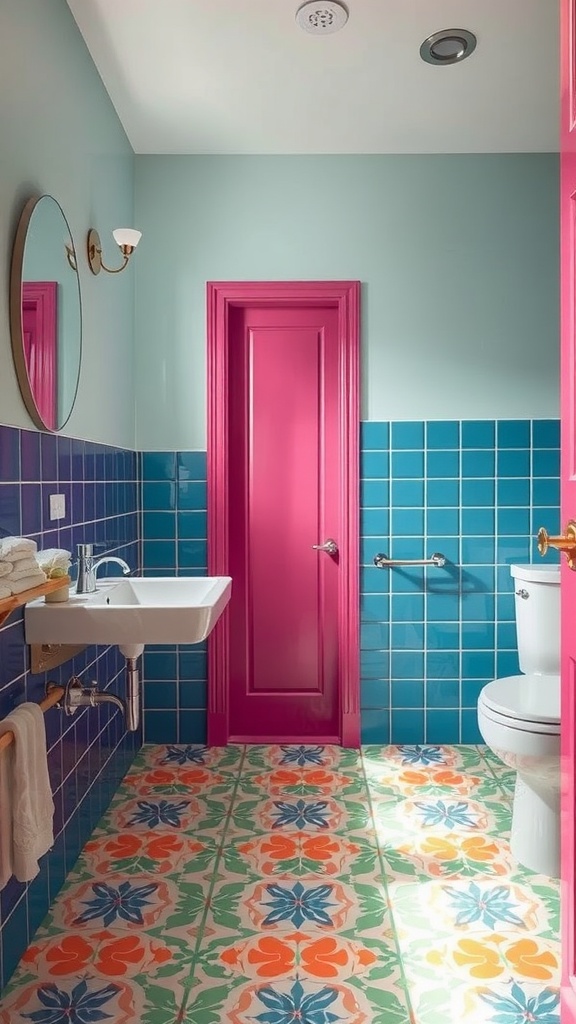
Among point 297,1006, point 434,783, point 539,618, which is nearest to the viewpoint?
point 297,1006

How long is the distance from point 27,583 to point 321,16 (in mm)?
1845

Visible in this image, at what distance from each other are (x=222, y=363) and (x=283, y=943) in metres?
2.12

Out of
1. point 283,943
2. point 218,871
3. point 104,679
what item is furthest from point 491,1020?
point 104,679

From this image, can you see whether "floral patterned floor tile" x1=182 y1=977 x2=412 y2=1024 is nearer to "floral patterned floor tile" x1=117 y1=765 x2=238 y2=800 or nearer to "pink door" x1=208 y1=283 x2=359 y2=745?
"floral patterned floor tile" x1=117 y1=765 x2=238 y2=800

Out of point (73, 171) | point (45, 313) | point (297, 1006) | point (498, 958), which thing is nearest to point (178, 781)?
point (297, 1006)

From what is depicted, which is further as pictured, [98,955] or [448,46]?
[448,46]

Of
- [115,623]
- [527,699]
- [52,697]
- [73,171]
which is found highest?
[73,171]

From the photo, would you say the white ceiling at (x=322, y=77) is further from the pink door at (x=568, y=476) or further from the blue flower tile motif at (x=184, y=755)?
the blue flower tile motif at (x=184, y=755)

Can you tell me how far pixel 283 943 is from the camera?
71.9 inches

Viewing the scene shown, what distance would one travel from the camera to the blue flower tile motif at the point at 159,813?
246cm

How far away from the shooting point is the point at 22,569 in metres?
1.50

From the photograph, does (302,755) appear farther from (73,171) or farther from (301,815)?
(73,171)

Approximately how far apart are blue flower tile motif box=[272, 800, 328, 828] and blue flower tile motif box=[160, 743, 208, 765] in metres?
0.50

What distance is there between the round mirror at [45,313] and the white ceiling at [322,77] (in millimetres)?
735
